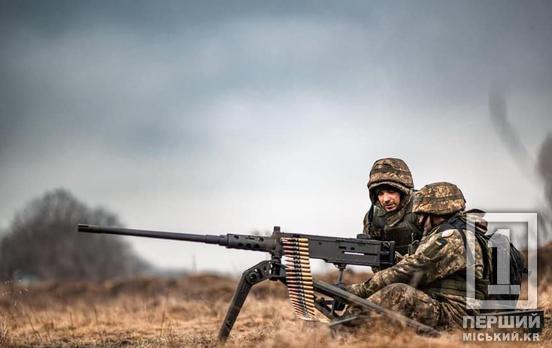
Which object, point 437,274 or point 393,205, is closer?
point 437,274

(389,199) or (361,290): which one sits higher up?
(389,199)

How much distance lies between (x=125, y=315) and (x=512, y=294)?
32.0 ft

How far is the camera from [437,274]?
1019 cm

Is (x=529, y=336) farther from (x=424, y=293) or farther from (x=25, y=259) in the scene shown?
(x=25, y=259)

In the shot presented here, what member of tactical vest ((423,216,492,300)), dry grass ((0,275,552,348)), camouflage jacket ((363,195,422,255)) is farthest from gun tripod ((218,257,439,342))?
camouflage jacket ((363,195,422,255))

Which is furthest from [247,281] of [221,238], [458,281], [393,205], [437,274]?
[393,205]

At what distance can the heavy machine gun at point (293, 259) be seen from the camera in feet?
34.5

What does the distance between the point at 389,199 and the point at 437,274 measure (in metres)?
2.51

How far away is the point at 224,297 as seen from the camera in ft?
71.6

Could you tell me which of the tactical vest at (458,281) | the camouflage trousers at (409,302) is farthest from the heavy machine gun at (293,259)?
the tactical vest at (458,281)

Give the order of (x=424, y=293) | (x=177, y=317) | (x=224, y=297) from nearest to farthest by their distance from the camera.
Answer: (x=424, y=293)
(x=177, y=317)
(x=224, y=297)

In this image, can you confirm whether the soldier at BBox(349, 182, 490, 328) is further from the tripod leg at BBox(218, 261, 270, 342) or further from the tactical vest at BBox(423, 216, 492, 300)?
the tripod leg at BBox(218, 261, 270, 342)

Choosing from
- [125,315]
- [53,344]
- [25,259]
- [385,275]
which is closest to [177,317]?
[125,315]

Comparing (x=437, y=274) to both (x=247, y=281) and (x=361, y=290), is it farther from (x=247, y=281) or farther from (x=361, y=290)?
(x=247, y=281)
